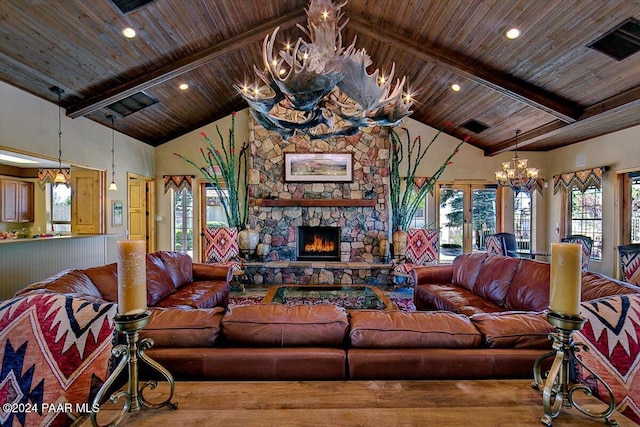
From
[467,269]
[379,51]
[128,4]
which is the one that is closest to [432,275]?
[467,269]

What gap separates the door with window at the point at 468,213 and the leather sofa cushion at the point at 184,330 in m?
7.01

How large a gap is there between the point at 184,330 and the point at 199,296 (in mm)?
2181

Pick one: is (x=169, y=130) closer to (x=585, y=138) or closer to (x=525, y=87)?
(x=525, y=87)

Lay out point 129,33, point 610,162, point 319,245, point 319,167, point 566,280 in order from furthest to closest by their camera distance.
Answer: point 319,245 < point 319,167 < point 610,162 < point 129,33 < point 566,280

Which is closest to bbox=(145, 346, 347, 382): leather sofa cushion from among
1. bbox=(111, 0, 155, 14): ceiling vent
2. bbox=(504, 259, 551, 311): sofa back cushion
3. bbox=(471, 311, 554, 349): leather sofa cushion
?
bbox=(471, 311, 554, 349): leather sofa cushion

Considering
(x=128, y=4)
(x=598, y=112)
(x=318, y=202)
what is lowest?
(x=318, y=202)

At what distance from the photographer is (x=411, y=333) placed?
1.46 m

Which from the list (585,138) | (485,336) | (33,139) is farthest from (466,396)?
(585,138)

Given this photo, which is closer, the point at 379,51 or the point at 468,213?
the point at 379,51

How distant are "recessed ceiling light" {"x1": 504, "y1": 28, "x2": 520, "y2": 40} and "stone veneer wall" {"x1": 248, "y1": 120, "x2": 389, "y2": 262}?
→ 3.12 metres

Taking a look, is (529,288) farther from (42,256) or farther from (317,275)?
(42,256)

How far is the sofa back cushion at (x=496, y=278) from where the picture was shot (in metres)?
3.29

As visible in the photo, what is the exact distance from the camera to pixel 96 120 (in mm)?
5461

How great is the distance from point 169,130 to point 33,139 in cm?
283
